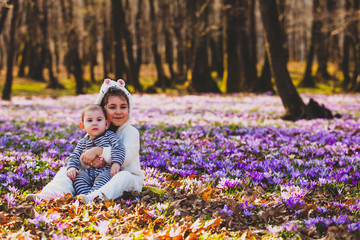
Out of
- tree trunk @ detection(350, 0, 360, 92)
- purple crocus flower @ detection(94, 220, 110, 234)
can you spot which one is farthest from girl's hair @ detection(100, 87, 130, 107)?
tree trunk @ detection(350, 0, 360, 92)

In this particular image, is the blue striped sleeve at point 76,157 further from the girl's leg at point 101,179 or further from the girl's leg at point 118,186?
the girl's leg at point 118,186

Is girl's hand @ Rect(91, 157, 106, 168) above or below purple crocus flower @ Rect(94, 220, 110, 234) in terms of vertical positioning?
above

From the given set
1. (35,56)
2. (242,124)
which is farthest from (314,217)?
(35,56)

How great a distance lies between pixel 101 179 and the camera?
416 centimetres

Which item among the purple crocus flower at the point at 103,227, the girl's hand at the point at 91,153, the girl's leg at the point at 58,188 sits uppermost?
the girl's hand at the point at 91,153

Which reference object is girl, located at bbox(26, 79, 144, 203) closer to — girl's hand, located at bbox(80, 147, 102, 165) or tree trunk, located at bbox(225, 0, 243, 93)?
girl's hand, located at bbox(80, 147, 102, 165)

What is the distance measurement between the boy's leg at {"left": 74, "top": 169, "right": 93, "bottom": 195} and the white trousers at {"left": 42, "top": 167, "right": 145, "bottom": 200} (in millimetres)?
74

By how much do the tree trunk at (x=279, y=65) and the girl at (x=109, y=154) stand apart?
6.87m

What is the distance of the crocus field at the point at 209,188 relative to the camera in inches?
129

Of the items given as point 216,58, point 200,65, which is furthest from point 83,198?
point 216,58

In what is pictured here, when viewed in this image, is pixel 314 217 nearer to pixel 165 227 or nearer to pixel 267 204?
pixel 267 204

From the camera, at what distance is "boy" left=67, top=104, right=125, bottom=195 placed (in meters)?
4.14

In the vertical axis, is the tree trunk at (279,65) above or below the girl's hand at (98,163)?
above

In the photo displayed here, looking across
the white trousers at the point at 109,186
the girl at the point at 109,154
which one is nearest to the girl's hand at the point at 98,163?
the girl at the point at 109,154
